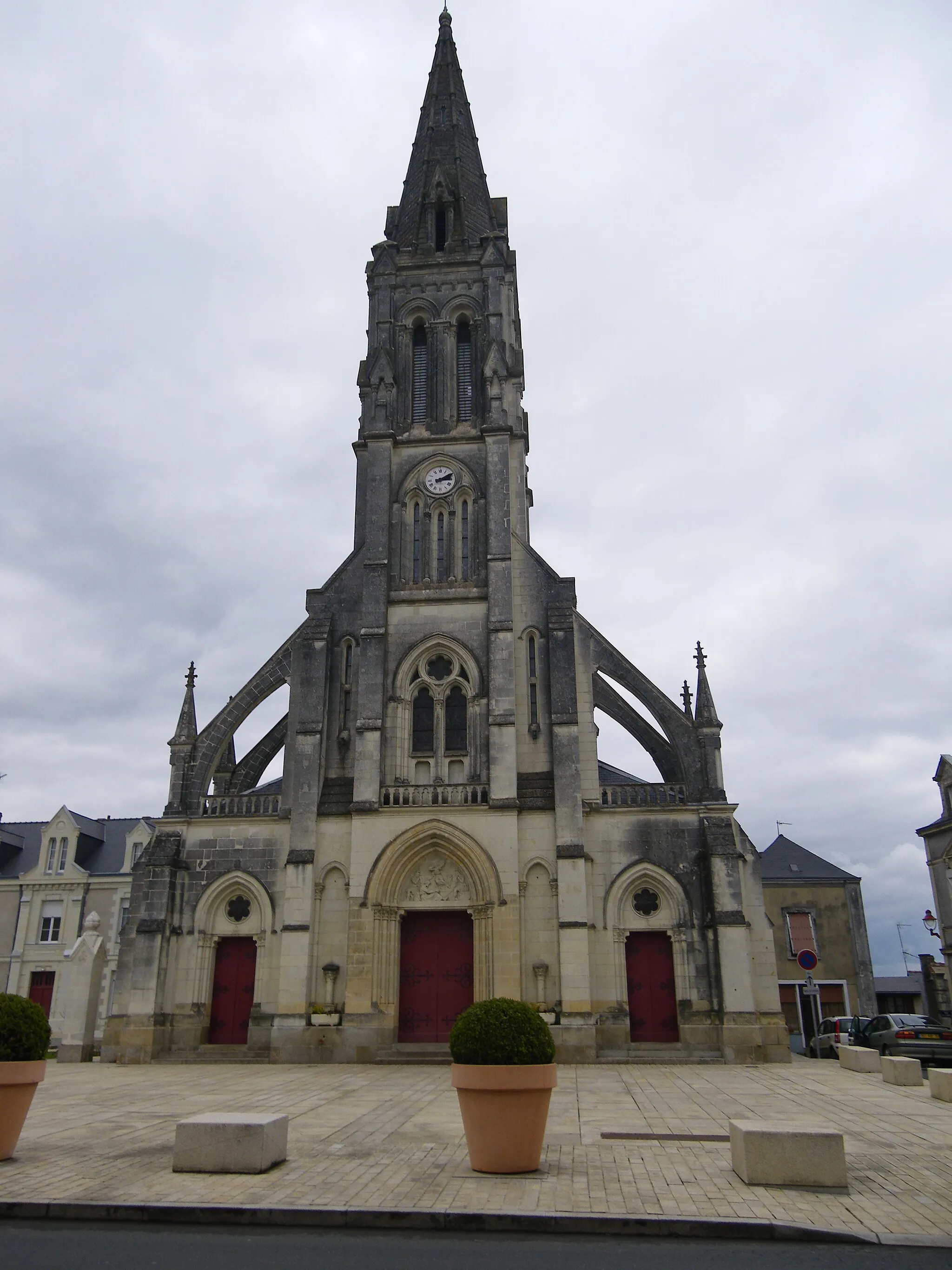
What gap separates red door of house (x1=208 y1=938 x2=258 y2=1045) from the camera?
22.8 meters

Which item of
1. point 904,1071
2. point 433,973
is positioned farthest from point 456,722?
point 904,1071

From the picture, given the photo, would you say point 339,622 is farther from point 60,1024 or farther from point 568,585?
point 60,1024

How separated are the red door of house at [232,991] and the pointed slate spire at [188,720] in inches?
204

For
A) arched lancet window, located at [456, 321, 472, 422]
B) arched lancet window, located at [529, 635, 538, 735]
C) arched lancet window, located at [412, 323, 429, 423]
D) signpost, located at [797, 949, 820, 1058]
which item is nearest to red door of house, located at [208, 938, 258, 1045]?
arched lancet window, located at [529, 635, 538, 735]

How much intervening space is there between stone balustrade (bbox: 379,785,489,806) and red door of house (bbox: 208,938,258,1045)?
16.2ft

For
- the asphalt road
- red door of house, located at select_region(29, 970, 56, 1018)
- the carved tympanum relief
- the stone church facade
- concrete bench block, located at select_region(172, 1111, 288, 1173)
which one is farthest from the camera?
red door of house, located at select_region(29, 970, 56, 1018)

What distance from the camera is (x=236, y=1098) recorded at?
13969mm

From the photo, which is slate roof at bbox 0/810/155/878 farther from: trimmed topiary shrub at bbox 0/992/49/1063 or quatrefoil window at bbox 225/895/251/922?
trimmed topiary shrub at bbox 0/992/49/1063

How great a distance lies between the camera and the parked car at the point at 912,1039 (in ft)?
66.8

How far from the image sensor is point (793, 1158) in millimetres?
7906

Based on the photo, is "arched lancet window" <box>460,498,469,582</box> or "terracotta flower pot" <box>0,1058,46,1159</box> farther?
"arched lancet window" <box>460,498,469,582</box>

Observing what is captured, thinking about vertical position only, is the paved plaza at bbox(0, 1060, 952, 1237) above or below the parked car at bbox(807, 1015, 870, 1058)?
below

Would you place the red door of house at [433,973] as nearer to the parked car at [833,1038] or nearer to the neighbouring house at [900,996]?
the parked car at [833,1038]

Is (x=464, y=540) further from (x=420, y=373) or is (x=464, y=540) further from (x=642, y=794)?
(x=642, y=794)
